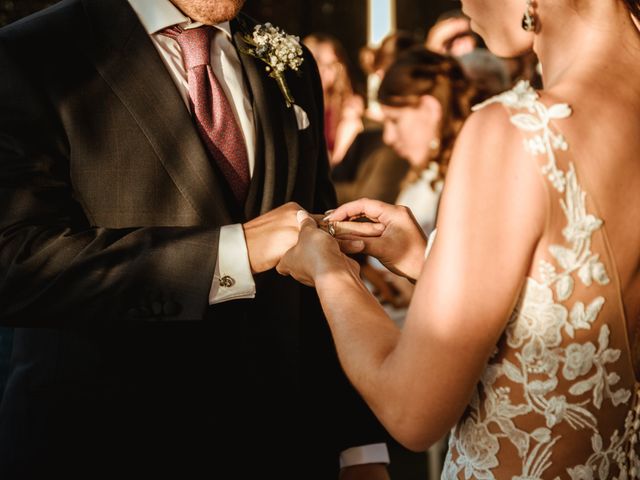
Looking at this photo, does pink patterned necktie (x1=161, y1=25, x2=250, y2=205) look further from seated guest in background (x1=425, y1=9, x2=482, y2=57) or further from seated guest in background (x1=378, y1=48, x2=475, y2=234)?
seated guest in background (x1=425, y1=9, x2=482, y2=57)

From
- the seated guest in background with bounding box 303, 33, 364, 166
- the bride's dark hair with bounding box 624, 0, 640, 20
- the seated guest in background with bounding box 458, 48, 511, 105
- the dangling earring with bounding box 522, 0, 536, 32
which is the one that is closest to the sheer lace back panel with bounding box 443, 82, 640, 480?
the dangling earring with bounding box 522, 0, 536, 32

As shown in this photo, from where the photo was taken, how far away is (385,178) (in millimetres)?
4574

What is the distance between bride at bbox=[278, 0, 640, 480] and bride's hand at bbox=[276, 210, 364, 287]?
0.37 feet

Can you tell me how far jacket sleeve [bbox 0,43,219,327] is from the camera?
69.5 inches

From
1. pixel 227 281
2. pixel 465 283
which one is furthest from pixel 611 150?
pixel 227 281

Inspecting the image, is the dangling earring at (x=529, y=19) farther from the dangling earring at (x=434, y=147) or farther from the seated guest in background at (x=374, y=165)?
the seated guest in background at (x=374, y=165)

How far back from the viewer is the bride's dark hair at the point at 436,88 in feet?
12.7

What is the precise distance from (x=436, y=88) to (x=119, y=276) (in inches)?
97.4

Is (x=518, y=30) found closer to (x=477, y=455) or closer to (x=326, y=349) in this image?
(x=477, y=455)

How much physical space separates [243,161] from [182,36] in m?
0.34

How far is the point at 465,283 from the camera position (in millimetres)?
1259

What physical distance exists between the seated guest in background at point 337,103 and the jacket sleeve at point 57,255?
4.34 m

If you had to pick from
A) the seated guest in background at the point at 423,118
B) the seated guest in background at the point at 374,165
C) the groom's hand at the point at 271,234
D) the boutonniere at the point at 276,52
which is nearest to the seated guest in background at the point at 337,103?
the seated guest in background at the point at 374,165

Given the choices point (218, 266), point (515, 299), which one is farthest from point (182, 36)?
point (515, 299)
